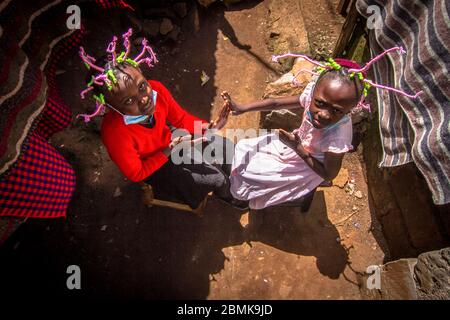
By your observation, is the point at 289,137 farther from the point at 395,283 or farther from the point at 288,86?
the point at 395,283

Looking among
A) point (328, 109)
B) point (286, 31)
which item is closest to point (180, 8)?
point (286, 31)

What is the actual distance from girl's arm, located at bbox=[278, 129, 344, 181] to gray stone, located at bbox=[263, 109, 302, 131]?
4.25 feet

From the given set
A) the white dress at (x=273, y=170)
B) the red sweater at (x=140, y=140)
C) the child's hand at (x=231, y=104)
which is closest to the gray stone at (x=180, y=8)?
the red sweater at (x=140, y=140)

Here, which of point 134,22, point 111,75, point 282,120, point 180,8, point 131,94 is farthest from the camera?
point 180,8

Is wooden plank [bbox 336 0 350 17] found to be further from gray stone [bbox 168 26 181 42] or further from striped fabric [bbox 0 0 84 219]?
striped fabric [bbox 0 0 84 219]

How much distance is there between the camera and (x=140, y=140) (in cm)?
256

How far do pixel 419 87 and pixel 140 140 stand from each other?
7.86 ft

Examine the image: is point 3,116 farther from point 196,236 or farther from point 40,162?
point 196,236

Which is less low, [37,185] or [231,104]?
[231,104]

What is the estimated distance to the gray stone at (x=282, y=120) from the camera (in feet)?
12.5

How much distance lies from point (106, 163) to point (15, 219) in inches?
62.8

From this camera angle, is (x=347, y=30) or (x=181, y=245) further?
(x=347, y=30)

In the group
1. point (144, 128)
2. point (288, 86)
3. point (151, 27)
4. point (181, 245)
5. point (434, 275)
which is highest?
point (151, 27)

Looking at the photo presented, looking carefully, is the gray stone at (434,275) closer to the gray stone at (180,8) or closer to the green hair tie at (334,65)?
the green hair tie at (334,65)
